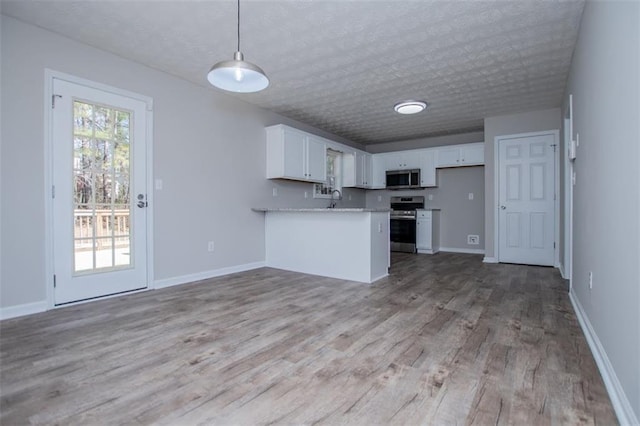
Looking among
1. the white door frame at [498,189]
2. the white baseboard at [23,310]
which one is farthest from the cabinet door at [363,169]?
the white baseboard at [23,310]

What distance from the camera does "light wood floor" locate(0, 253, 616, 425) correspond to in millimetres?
1417

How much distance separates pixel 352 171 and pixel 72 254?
15.9 feet

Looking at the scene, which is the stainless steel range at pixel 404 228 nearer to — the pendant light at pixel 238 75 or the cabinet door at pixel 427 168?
the cabinet door at pixel 427 168

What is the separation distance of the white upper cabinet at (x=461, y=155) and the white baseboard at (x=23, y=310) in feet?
20.6

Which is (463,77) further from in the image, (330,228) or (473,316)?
(473,316)

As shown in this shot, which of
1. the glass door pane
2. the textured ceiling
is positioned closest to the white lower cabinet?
the textured ceiling

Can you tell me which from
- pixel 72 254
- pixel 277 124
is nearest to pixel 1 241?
pixel 72 254

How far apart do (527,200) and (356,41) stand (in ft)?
12.3

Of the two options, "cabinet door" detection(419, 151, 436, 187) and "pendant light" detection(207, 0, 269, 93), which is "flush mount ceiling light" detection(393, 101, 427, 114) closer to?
"cabinet door" detection(419, 151, 436, 187)

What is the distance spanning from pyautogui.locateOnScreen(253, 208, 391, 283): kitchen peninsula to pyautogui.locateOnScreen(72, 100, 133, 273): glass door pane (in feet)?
6.03

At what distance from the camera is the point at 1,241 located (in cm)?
257

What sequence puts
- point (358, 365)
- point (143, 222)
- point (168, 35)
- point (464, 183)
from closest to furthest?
point (358, 365) < point (168, 35) < point (143, 222) < point (464, 183)

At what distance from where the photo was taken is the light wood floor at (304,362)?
142 centimetres

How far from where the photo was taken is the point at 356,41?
2.96 metres
